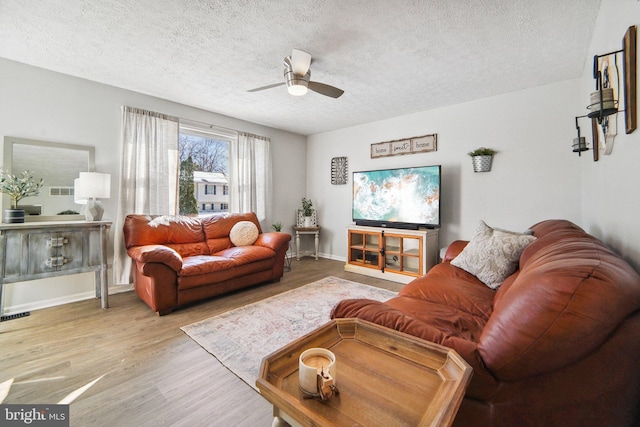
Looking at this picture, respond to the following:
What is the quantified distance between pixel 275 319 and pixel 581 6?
339 cm

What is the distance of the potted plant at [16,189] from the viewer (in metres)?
2.48

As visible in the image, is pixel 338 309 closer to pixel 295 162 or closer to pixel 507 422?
pixel 507 422

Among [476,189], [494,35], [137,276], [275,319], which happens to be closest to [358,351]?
[275,319]

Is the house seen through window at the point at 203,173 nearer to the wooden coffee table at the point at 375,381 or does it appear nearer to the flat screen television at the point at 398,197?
the flat screen television at the point at 398,197

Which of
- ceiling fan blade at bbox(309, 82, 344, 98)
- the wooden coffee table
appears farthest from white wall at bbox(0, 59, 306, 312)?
the wooden coffee table

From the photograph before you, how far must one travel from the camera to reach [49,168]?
2.81m

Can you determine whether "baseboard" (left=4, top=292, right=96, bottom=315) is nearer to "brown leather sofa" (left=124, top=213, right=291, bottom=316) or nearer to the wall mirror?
"brown leather sofa" (left=124, top=213, right=291, bottom=316)

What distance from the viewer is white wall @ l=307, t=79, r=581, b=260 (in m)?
2.98

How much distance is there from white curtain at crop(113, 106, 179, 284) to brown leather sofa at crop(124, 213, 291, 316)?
27 cm

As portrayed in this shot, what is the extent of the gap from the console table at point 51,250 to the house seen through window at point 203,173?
1.26m

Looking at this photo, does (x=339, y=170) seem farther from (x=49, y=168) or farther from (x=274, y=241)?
(x=49, y=168)

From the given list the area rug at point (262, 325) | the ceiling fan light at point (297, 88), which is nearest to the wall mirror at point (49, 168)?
the area rug at point (262, 325)

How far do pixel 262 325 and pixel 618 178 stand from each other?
2625mm

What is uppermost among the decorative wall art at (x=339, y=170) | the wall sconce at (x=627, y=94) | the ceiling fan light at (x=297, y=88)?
the ceiling fan light at (x=297, y=88)
